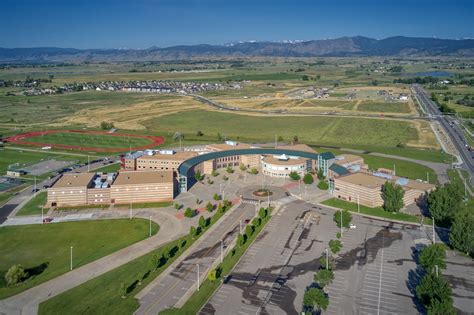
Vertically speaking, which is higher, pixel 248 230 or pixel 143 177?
pixel 143 177

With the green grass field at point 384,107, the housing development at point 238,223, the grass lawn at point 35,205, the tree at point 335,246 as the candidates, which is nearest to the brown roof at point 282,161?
the housing development at point 238,223

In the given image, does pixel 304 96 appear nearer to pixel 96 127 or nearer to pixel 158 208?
pixel 96 127

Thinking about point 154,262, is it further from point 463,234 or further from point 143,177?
point 463,234

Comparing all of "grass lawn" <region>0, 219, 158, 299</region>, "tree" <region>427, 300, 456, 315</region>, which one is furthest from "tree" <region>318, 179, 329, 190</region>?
"tree" <region>427, 300, 456, 315</region>

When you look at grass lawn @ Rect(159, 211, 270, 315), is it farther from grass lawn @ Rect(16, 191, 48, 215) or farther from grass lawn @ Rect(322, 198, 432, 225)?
grass lawn @ Rect(16, 191, 48, 215)

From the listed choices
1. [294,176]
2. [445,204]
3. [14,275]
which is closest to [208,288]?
[14,275]

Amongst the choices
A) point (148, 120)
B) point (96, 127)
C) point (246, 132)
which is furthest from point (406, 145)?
point (96, 127)

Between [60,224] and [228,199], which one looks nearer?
[60,224]

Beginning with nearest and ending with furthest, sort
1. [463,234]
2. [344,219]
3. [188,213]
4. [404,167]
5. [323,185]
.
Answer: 1. [463,234]
2. [344,219]
3. [188,213]
4. [323,185]
5. [404,167]
